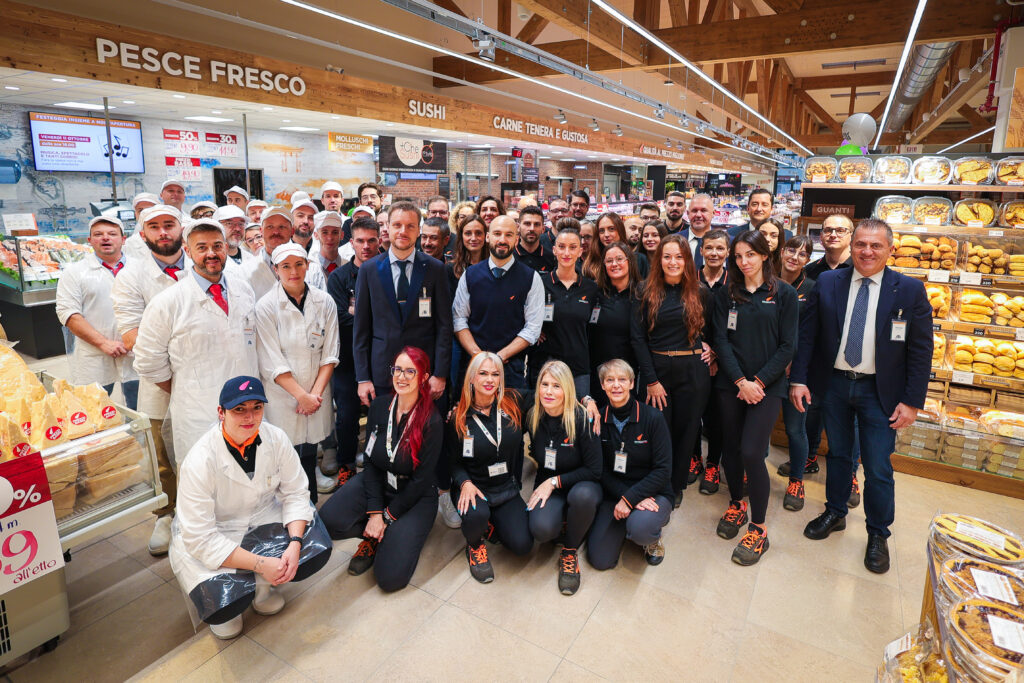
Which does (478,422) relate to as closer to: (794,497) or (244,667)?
(244,667)

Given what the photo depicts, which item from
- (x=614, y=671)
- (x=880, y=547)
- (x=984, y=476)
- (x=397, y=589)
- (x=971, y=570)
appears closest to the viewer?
(x=971, y=570)

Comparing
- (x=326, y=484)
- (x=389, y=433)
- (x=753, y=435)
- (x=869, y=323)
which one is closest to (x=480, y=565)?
(x=389, y=433)

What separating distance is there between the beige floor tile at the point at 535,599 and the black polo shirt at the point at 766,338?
4.46ft

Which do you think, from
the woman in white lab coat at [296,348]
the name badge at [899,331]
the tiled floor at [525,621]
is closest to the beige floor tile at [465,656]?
the tiled floor at [525,621]

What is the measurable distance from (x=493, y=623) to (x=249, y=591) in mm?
1094

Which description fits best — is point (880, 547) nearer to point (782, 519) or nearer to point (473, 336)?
point (782, 519)

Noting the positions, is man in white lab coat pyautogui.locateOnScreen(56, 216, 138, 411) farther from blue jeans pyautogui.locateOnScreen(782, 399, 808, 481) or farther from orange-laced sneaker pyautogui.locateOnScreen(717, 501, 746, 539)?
blue jeans pyautogui.locateOnScreen(782, 399, 808, 481)

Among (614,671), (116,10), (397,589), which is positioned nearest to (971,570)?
(614,671)

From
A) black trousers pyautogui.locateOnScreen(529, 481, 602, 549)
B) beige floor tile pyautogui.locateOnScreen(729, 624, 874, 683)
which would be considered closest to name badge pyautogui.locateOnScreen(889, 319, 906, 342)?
beige floor tile pyautogui.locateOnScreen(729, 624, 874, 683)

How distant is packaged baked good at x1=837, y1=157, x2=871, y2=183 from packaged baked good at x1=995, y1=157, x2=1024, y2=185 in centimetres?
95

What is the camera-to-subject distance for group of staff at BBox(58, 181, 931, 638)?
8.91 feet

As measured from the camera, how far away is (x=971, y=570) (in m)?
1.32

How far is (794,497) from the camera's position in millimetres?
3752

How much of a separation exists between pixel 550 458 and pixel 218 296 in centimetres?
197
